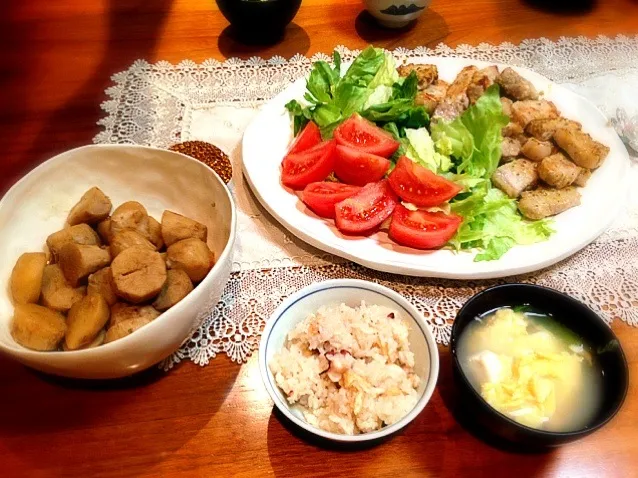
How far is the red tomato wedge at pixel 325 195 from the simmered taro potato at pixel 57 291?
70 cm

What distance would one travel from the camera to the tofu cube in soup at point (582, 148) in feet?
5.95

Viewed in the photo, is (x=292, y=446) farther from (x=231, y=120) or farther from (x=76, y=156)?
(x=231, y=120)

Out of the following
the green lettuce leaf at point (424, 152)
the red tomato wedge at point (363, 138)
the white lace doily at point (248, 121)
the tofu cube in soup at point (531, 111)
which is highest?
the tofu cube in soup at point (531, 111)

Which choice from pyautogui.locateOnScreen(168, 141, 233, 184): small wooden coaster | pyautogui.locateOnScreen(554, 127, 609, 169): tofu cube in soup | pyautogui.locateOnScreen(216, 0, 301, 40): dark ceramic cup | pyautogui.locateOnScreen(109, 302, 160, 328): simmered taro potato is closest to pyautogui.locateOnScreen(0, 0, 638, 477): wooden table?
pyautogui.locateOnScreen(109, 302, 160, 328): simmered taro potato

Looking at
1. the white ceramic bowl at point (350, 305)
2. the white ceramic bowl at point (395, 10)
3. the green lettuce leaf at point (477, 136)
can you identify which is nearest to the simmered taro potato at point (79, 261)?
the white ceramic bowl at point (350, 305)

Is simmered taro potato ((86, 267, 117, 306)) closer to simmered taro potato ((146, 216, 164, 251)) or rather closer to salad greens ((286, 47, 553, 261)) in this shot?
simmered taro potato ((146, 216, 164, 251))

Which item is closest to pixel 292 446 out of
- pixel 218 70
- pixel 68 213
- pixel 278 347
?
pixel 278 347

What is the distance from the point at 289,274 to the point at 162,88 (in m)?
1.13

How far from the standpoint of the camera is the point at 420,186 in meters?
1.68

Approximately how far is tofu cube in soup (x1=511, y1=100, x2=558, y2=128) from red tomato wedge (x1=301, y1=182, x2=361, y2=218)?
2.32 feet

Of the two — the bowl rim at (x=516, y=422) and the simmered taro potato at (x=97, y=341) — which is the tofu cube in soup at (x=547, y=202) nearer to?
the bowl rim at (x=516, y=422)

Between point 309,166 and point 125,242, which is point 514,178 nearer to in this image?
point 309,166

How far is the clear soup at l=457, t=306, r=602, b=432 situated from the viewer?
47.5 inches

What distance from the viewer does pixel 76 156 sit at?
156 cm
